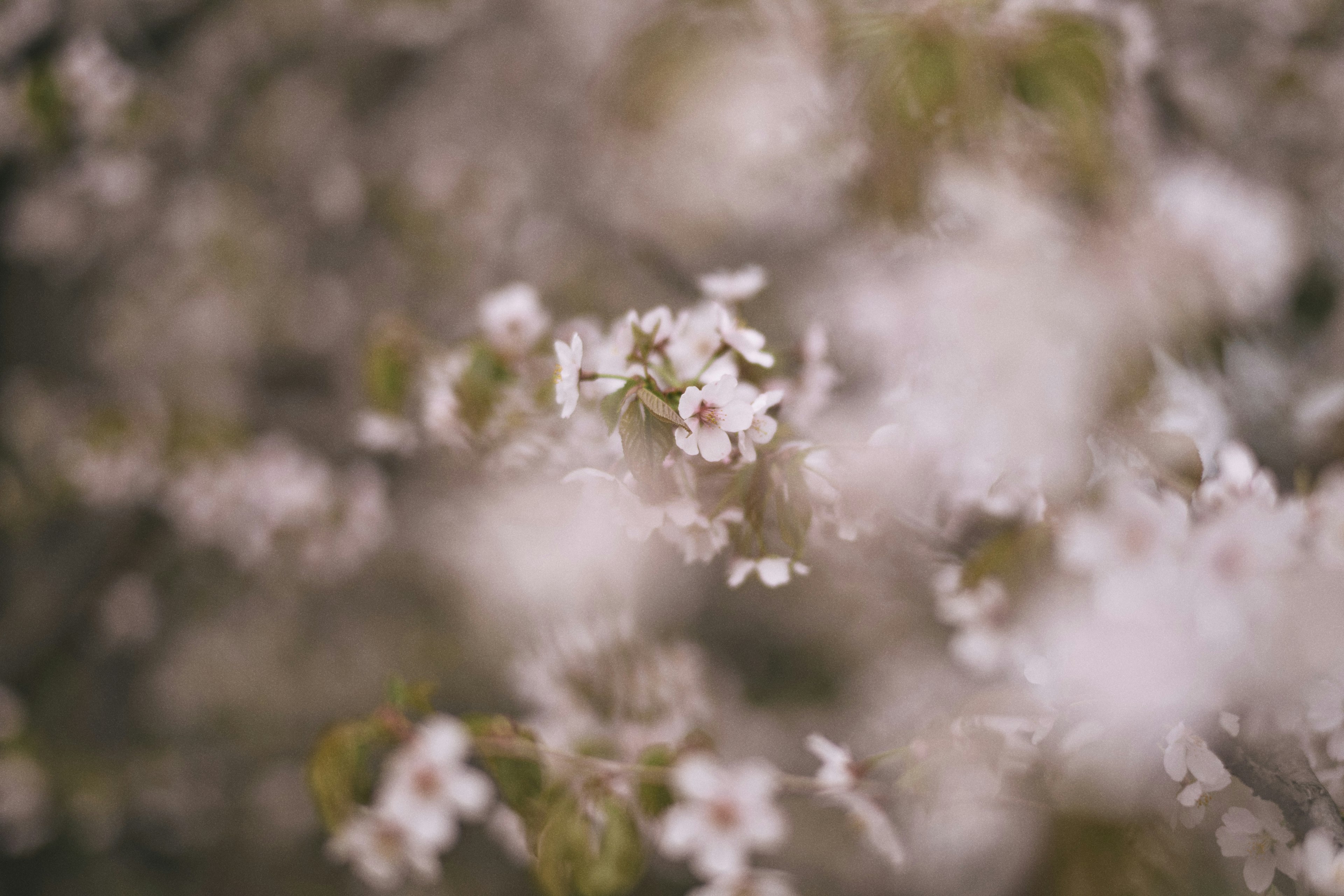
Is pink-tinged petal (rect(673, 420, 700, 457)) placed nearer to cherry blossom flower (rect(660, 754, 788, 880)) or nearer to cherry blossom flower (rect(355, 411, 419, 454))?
cherry blossom flower (rect(660, 754, 788, 880))

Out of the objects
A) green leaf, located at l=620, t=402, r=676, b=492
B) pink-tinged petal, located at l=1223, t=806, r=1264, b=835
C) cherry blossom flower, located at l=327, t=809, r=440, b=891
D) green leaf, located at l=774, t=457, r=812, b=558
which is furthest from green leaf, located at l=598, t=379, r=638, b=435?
pink-tinged petal, located at l=1223, t=806, r=1264, b=835

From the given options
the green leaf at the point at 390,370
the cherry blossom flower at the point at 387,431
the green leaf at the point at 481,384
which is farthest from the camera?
the cherry blossom flower at the point at 387,431

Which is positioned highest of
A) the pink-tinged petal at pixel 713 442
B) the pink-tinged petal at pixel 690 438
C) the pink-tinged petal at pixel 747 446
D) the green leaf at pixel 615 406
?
the green leaf at pixel 615 406

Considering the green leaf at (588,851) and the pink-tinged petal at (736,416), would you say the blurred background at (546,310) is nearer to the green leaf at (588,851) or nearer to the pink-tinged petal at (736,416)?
the pink-tinged petal at (736,416)

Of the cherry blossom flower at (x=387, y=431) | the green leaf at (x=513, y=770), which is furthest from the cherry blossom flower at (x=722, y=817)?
the cherry blossom flower at (x=387, y=431)

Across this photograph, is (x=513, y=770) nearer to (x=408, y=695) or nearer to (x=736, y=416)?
(x=408, y=695)

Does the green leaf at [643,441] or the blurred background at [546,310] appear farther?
the blurred background at [546,310]

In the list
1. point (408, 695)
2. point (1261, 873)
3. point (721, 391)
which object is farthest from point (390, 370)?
point (1261, 873)

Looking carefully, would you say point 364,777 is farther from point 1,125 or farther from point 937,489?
point 1,125
